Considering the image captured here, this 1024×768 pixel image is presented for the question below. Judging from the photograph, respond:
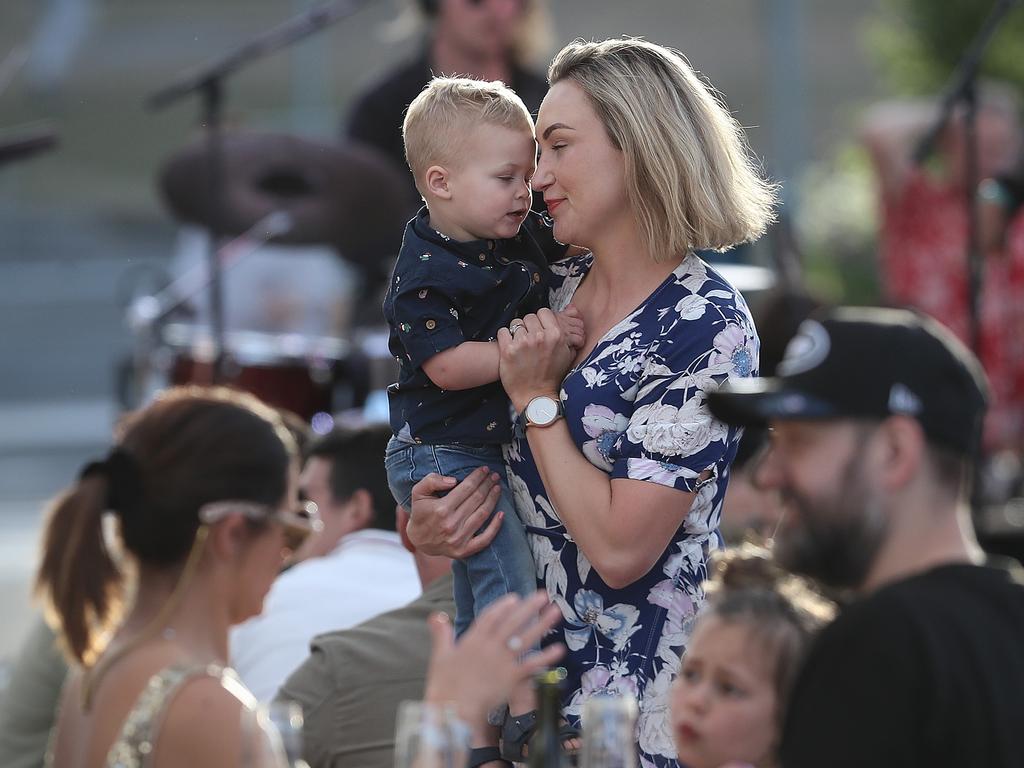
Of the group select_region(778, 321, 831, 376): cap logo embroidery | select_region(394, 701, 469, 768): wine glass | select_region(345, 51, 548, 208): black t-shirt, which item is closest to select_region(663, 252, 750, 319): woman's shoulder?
select_region(778, 321, 831, 376): cap logo embroidery

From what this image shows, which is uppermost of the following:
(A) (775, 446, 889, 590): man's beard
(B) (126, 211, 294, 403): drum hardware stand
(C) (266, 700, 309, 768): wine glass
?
(A) (775, 446, 889, 590): man's beard

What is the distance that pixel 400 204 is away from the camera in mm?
6480

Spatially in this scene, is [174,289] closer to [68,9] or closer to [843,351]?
[843,351]

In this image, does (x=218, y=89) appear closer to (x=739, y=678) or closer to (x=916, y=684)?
(x=739, y=678)

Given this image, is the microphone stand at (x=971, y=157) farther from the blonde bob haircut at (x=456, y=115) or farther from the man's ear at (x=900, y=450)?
the man's ear at (x=900, y=450)

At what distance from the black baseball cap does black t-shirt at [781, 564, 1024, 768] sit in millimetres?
209

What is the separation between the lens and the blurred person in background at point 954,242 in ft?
20.1

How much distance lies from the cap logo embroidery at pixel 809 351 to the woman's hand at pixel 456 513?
0.74 meters

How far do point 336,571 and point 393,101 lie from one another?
3.16 metres

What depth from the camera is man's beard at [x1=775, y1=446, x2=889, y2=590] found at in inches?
80.8

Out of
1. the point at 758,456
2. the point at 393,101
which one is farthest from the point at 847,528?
the point at 393,101

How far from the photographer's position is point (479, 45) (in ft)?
19.7

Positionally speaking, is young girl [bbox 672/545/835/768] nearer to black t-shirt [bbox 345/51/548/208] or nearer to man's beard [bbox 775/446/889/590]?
man's beard [bbox 775/446/889/590]

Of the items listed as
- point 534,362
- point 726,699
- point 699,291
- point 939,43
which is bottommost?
point 939,43
